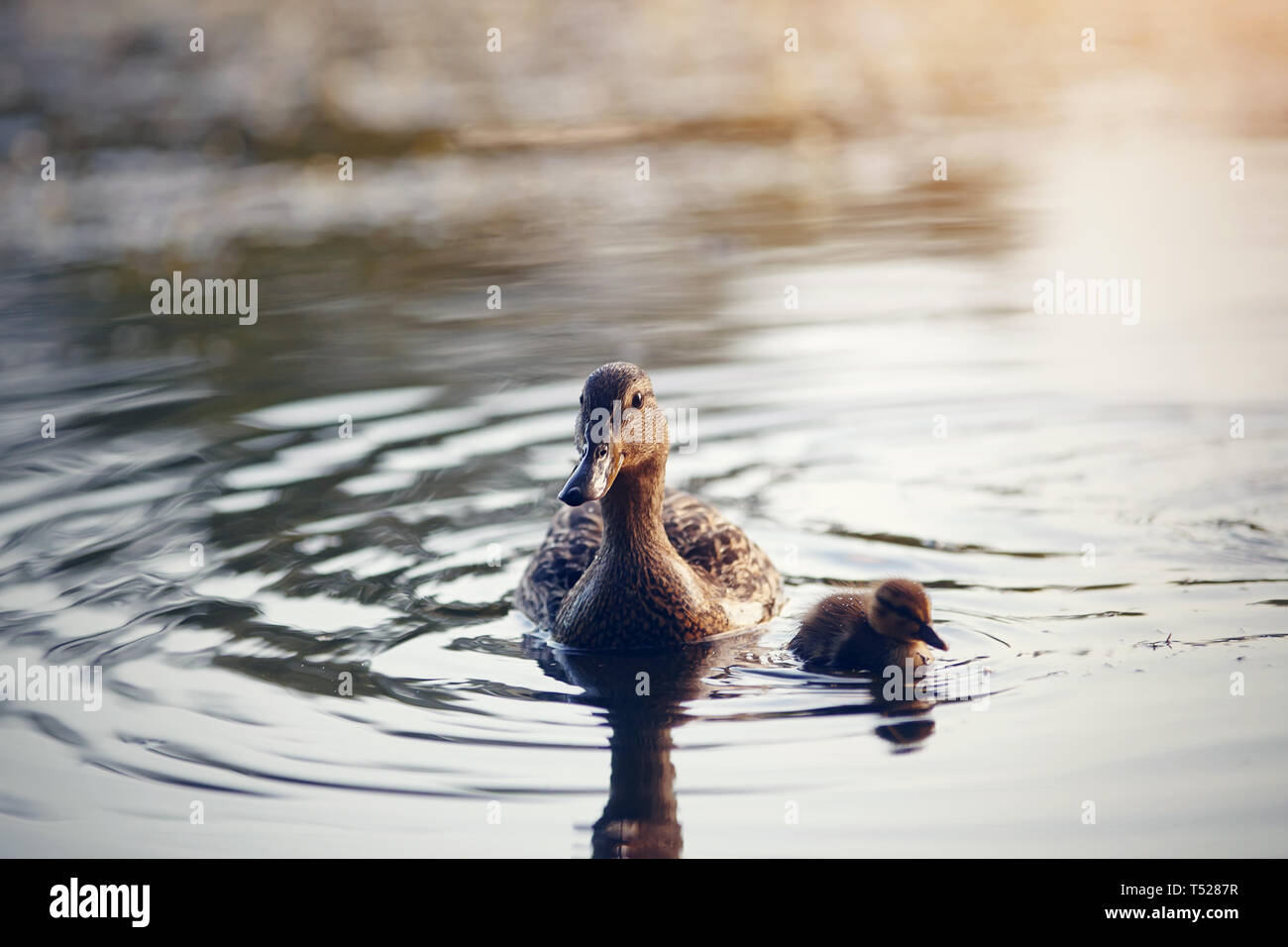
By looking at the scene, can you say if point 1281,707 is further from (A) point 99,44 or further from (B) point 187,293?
(A) point 99,44

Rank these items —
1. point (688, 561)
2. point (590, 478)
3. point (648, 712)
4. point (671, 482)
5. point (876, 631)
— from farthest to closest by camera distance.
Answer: point (671, 482)
point (688, 561)
point (876, 631)
point (590, 478)
point (648, 712)

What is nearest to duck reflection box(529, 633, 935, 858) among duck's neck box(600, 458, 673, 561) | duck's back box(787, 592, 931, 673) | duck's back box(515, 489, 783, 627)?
duck's back box(787, 592, 931, 673)

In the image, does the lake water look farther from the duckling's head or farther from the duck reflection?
the duckling's head

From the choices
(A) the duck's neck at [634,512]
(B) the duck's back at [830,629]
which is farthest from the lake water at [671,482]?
(A) the duck's neck at [634,512]

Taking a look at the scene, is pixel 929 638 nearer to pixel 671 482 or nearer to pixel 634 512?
pixel 634 512

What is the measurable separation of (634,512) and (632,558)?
18 cm

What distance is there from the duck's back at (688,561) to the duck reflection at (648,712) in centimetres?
27

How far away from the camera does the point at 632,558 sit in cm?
641

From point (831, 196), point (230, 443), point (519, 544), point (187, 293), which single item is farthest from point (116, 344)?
point (831, 196)

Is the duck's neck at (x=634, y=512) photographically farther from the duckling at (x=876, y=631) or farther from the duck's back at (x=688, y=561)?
the duckling at (x=876, y=631)

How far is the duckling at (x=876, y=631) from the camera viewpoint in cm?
586

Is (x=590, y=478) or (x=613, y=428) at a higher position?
(x=613, y=428)

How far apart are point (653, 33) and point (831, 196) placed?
259 inches

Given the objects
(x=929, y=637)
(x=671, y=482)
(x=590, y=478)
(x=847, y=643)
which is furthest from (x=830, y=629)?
(x=671, y=482)
